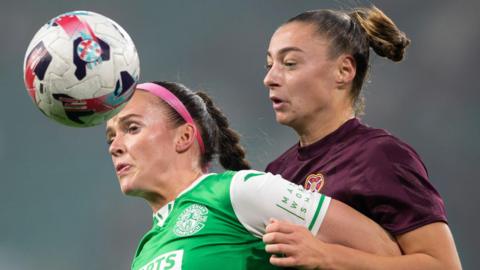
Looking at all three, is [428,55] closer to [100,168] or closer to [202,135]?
[100,168]

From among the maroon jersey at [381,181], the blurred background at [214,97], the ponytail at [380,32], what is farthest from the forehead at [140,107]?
the blurred background at [214,97]

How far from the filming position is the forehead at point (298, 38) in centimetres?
257

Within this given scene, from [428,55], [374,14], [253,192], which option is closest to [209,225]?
[253,192]

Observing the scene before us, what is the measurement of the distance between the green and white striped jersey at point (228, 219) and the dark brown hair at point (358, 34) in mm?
638

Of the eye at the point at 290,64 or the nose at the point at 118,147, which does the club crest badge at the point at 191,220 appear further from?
the eye at the point at 290,64

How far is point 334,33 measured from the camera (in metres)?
2.65

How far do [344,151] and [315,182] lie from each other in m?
0.13

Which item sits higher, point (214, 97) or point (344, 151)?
point (214, 97)

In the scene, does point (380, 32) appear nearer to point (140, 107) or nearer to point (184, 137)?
point (184, 137)

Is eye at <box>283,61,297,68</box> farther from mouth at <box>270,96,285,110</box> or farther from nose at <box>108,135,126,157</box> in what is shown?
nose at <box>108,135,126,157</box>

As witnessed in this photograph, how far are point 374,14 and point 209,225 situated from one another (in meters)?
1.03

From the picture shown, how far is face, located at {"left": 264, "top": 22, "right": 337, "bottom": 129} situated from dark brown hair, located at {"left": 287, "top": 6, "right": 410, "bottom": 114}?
5 cm

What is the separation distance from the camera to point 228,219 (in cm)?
227

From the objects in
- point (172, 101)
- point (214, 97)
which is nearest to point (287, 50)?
point (172, 101)
